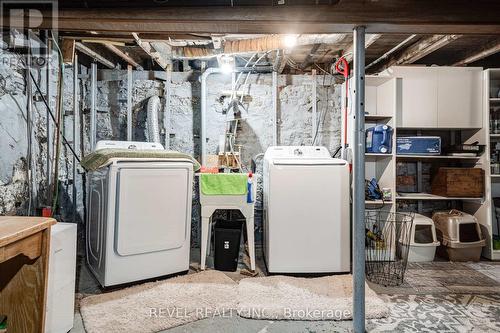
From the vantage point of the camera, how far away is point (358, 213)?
5.71ft

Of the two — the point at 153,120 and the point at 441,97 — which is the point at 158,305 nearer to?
the point at 153,120

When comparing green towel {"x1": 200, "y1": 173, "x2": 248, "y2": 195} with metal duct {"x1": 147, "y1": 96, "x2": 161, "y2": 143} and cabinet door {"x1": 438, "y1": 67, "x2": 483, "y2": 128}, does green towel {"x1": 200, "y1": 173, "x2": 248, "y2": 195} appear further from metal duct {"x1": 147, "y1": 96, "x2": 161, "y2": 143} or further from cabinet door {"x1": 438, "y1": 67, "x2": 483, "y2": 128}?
cabinet door {"x1": 438, "y1": 67, "x2": 483, "y2": 128}

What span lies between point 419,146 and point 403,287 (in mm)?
1511

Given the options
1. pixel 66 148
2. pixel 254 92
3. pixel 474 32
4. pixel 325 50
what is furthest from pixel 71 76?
pixel 474 32

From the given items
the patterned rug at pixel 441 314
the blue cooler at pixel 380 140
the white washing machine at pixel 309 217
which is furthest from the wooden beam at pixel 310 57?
the patterned rug at pixel 441 314

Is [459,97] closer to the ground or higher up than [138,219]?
higher up

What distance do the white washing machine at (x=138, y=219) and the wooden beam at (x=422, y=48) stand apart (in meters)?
2.50

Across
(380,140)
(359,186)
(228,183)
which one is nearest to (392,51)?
(380,140)

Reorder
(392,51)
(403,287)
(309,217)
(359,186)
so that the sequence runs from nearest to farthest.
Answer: (359,186)
(403,287)
(309,217)
(392,51)

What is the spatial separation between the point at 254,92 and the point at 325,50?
0.92 metres

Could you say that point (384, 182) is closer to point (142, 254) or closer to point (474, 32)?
point (474, 32)

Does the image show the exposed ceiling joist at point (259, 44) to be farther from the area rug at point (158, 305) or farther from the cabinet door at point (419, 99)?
the area rug at point (158, 305)

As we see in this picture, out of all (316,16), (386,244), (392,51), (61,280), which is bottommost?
(386,244)

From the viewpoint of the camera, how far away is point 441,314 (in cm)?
200
